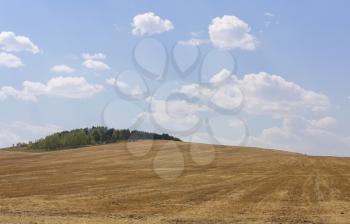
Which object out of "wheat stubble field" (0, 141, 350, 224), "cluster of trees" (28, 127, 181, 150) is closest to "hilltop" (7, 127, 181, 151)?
"cluster of trees" (28, 127, 181, 150)

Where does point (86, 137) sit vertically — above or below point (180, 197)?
above

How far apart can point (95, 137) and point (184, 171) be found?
88976mm

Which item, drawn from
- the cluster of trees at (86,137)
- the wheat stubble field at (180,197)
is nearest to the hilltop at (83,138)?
the cluster of trees at (86,137)

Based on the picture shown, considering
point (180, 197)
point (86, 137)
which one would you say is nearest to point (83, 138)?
point (86, 137)

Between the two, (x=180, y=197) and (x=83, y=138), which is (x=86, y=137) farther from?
(x=180, y=197)

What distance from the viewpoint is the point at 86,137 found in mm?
123188

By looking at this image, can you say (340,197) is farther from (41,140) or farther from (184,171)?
(41,140)

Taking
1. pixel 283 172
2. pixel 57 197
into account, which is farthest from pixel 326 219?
pixel 283 172

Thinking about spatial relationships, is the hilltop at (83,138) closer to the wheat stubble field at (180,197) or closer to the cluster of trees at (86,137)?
the cluster of trees at (86,137)

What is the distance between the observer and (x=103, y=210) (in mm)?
21797

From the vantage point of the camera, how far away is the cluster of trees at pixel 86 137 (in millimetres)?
117188

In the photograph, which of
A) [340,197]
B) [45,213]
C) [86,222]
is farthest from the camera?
[340,197]

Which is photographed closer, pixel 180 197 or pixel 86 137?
pixel 180 197

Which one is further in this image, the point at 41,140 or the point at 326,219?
the point at 41,140
